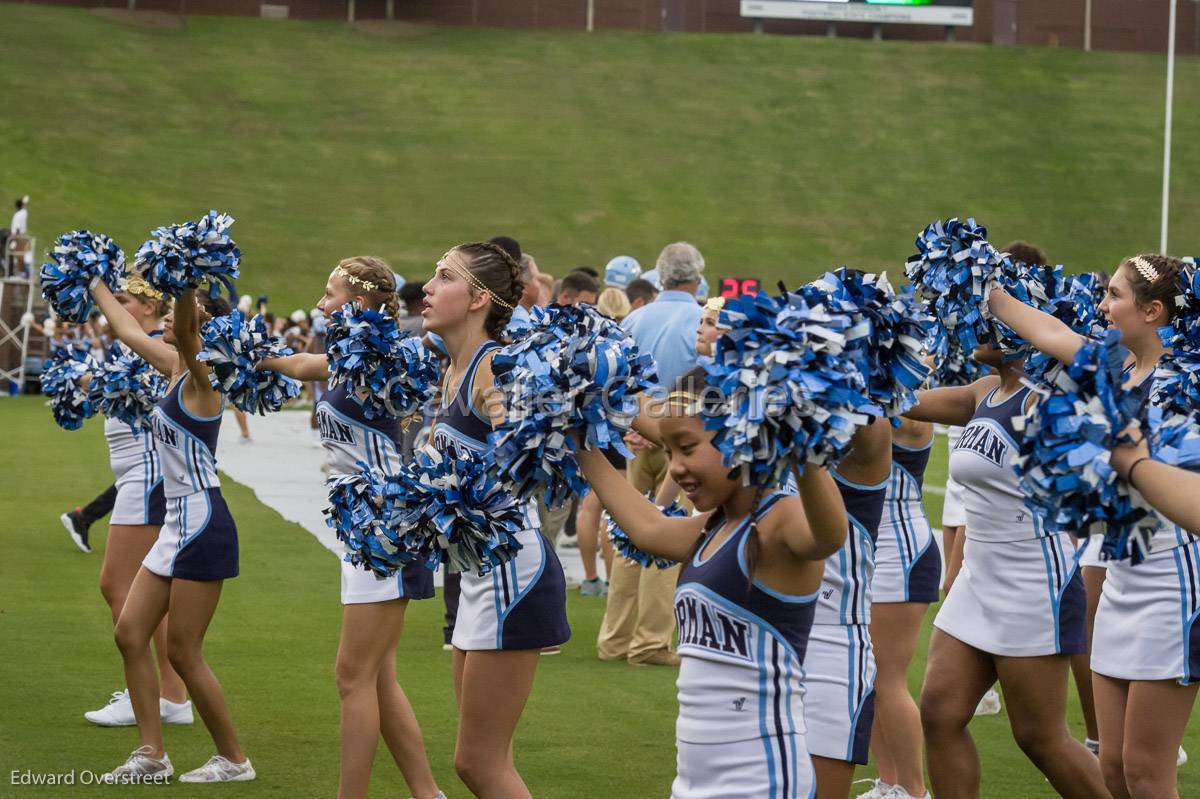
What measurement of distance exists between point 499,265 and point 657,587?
11.4 feet

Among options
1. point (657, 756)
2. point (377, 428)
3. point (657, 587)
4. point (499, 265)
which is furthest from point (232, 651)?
point (499, 265)

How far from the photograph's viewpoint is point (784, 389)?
2.51 meters

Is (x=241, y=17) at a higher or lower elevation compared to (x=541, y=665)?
higher

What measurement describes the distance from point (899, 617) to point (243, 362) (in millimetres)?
2288

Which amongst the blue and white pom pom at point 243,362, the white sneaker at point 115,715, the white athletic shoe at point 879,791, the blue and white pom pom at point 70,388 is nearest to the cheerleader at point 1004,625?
the white athletic shoe at point 879,791

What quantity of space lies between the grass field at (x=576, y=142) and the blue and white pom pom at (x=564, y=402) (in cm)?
3491

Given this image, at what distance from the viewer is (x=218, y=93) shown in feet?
152

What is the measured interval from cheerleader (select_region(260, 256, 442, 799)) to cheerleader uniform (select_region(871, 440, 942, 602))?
1.46m

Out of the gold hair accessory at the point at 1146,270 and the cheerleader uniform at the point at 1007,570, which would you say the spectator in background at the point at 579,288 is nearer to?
the cheerleader uniform at the point at 1007,570

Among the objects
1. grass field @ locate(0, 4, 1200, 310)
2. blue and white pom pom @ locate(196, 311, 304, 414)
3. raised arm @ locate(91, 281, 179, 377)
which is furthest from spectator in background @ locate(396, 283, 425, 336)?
grass field @ locate(0, 4, 1200, 310)

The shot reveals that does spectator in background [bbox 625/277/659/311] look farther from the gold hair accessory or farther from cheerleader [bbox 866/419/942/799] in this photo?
the gold hair accessory

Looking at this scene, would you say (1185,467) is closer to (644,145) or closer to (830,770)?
(830,770)

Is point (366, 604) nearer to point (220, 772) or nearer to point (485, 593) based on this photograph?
point (485, 593)

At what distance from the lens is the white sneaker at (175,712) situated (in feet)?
20.4
